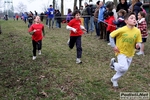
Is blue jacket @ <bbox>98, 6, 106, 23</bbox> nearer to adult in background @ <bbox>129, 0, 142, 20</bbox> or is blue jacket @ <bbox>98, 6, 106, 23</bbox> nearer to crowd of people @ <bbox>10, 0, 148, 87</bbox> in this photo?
crowd of people @ <bbox>10, 0, 148, 87</bbox>

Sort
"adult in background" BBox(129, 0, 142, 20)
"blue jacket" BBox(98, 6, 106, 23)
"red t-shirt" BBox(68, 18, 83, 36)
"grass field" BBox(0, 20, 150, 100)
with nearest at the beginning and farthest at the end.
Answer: "grass field" BBox(0, 20, 150, 100) < "red t-shirt" BBox(68, 18, 83, 36) < "adult in background" BBox(129, 0, 142, 20) < "blue jacket" BBox(98, 6, 106, 23)

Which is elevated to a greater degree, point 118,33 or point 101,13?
point 101,13

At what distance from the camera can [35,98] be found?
443 centimetres

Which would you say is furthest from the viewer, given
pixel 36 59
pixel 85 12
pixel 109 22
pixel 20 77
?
pixel 85 12

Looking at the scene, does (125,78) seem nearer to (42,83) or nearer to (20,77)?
(42,83)

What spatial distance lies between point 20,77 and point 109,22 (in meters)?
5.82

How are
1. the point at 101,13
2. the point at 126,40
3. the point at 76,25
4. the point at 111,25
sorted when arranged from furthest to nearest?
1. the point at 101,13
2. the point at 111,25
3. the point at 76,25
4. the point at 126,40

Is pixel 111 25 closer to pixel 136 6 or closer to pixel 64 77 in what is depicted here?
pixel 136 6

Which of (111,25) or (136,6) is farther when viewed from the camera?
(111,25)

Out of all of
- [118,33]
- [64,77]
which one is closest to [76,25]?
[64,77]

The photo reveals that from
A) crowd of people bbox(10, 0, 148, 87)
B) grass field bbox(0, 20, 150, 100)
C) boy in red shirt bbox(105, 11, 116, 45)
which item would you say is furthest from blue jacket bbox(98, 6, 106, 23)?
grass field bbox(0, 20, 150, 100)

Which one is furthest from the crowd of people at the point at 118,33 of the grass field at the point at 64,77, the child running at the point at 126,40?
the grass field at the point at 64,77

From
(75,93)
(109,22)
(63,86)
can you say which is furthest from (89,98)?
(109,22)

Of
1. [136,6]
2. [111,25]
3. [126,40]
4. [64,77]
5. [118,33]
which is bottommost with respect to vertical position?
[64,77]
